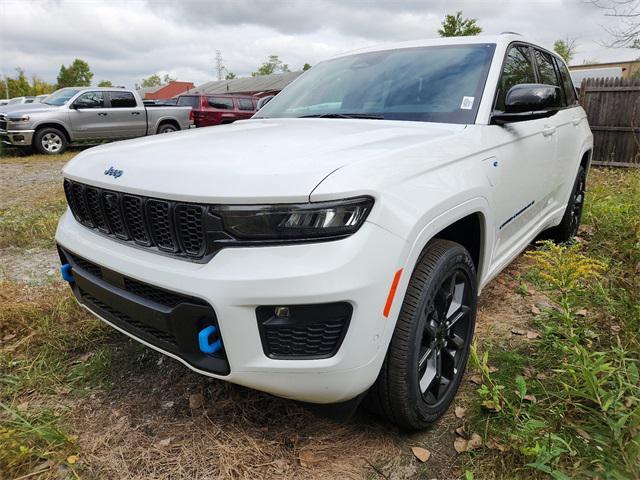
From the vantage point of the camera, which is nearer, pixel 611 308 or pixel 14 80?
pixel 611 308

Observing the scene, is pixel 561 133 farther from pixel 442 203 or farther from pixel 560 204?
pixel 442 203

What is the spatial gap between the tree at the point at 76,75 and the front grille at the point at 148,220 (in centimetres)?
6642

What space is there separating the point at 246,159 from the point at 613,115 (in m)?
10.6

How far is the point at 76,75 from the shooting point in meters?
59.8

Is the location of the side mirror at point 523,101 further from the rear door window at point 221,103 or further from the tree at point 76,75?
the tree at point 76,75

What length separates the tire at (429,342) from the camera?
68.1 inches

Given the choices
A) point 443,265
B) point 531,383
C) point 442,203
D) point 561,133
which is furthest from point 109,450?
point 561,133

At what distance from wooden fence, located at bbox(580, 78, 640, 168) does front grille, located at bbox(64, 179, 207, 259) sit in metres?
10.3

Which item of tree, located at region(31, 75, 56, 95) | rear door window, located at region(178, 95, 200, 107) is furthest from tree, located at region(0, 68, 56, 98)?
rear door window, located at region(178, 95, 200, 107)

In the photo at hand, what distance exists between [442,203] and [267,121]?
1.47 m

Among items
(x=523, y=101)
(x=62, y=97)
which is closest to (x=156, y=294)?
(x=523, y=101)

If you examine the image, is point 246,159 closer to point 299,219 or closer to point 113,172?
point 299,219

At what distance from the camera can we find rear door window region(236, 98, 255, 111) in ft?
55.2

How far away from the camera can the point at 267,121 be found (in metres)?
2.91
